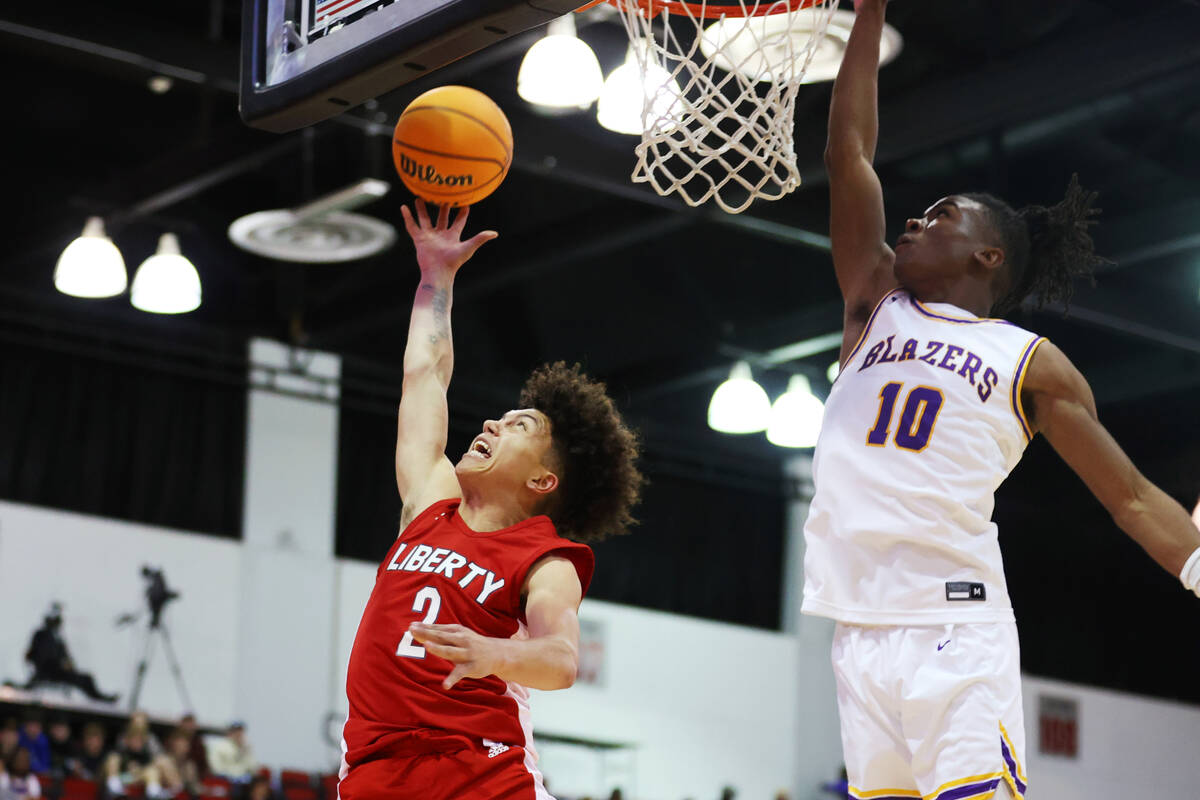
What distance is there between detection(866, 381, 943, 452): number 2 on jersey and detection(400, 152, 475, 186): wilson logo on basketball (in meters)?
1.31

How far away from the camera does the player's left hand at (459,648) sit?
304 centimetres

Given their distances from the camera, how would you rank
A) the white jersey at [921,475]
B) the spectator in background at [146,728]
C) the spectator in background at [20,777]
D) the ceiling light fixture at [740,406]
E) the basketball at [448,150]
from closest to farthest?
the white jersey at [921,475], the basketball at [448,150], the spectator in background at [20,777], the ceiling light fixture at [740,406], the spectator in background at [146,728]

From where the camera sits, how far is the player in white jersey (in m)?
3.55

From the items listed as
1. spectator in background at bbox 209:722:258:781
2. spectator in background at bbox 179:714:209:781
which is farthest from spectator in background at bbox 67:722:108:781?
spectator in background at bbox 209:722:258:781

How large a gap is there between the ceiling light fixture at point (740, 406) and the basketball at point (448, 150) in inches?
360

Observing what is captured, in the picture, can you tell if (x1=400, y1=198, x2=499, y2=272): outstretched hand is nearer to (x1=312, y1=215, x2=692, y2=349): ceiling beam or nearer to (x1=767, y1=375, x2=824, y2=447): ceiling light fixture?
(x1=312, y1=215, x2=692, y2=349): ceiling beam

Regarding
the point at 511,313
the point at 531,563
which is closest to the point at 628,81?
the point at 531,563

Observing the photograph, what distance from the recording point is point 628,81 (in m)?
8.27

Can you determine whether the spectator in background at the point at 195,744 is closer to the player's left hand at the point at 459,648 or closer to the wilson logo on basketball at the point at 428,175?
the wilson logo on basketball at the point at 428,175

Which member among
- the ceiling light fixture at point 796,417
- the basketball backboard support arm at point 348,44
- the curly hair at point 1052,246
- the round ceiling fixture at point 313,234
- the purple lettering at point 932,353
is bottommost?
the purple lettering at point 932,353

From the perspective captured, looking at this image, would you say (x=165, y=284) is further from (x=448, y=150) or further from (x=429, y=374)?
(x=429, y=374)

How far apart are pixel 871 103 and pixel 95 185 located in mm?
10159

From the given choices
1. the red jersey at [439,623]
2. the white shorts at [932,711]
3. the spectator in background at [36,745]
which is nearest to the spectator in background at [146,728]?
the spectator in background at [36,745]

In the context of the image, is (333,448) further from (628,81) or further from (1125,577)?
(1125,577)
